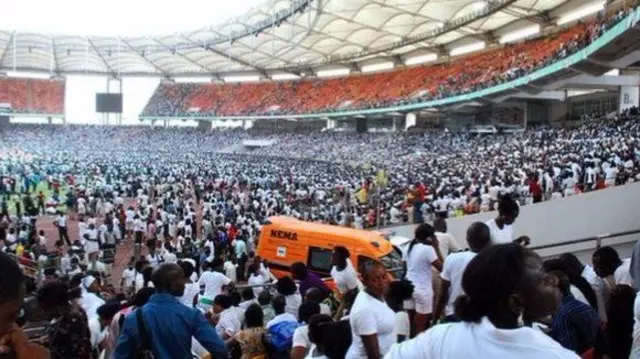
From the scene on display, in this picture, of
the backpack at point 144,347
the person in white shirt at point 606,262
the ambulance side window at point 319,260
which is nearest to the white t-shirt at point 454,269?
the person in white shirt at point 606,262

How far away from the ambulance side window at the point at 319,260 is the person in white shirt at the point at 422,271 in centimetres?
466

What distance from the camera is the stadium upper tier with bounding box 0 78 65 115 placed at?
2682 inches

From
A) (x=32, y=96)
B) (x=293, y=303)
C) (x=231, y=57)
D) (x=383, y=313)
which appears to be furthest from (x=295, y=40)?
(x=383, y=313)

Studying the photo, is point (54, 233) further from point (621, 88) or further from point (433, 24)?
point (433, 24)

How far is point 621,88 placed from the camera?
3106 centimetres

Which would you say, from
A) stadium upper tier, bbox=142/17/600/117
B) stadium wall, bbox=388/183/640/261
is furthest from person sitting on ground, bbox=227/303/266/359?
stadium upper tier, bbox=142/17/600/117

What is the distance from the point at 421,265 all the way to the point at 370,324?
89.7 inches

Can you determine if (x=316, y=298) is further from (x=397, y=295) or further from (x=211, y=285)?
(x=211, y=285)

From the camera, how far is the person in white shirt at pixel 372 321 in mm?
3502

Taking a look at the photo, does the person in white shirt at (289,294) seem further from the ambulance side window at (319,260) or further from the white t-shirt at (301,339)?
the ambulance side window at (319,260)

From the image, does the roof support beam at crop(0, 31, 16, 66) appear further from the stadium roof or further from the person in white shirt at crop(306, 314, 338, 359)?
the person in white shirt at crop(306, 314, 338, 359)

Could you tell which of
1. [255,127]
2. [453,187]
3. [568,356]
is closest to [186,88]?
[255,127]

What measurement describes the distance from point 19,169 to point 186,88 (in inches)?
1585

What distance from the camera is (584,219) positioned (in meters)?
11.2
